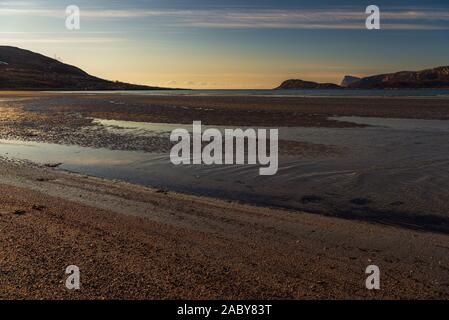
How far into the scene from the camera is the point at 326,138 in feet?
71.1

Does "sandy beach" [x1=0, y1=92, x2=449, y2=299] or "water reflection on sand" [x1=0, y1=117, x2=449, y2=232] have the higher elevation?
"water reflection on sand" [x1=0, y1=117, x2=449, y2=232]

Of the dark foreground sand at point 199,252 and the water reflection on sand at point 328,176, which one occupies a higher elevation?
the water reflection on sand at point 328,176

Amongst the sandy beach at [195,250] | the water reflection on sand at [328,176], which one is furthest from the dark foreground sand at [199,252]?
the water reflection on sand at [328,176]

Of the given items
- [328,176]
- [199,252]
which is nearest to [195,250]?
[199,252]

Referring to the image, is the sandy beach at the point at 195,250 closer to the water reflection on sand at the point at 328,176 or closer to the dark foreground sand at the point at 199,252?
the dark foreground sand at the point at 199,252

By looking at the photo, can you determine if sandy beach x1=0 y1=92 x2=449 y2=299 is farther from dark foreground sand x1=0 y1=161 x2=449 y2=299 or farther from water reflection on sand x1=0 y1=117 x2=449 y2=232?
water reflection on sand x1=0 y1=117 x2=449 y2=232

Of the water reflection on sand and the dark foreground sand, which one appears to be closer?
the dark foreground sand

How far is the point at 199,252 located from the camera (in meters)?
7.13

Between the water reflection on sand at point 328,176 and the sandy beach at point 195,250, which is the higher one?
the water reflection on sand at point 328,176

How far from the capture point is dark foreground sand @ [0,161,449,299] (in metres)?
5.84

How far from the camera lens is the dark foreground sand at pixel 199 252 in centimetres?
584

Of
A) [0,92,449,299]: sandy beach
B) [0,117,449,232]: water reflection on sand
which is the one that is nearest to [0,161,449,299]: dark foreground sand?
[0,92,449,299]: sandy beach

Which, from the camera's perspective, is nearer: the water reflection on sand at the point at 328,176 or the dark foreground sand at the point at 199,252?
the dark foreground sand at the point at 199,252

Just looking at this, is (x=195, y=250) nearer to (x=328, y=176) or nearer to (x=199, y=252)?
(x=199, y=252)
